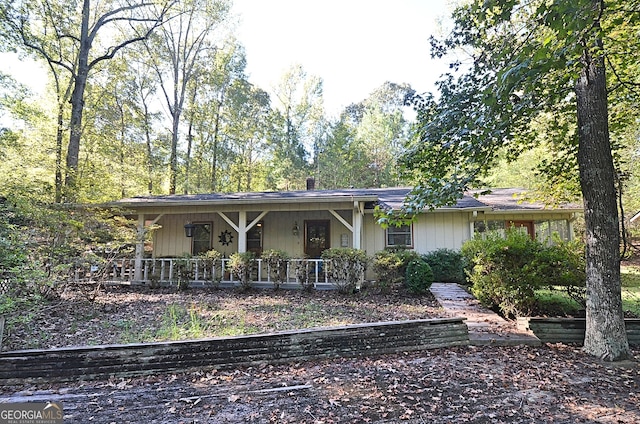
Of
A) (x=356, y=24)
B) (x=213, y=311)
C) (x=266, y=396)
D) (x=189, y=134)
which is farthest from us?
(x=189, y=134)

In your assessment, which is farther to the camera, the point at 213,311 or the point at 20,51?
the point at 20,51

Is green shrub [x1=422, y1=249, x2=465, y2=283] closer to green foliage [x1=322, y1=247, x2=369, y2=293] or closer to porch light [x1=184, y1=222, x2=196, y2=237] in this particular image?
green foliage [x1=322, y1=247, x2=369, y2=293]

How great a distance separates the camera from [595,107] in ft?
13.9

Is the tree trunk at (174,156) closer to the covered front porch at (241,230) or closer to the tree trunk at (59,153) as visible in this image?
the tree trunk at (59,153)

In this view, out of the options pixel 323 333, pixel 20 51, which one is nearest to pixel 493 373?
pixel 323 333

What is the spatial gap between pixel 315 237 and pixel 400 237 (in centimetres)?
278

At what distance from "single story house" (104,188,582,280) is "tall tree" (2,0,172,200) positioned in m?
2.90

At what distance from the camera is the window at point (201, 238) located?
1159 cm

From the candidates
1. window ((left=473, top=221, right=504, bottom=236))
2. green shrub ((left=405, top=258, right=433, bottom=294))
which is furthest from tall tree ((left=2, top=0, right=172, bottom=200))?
window ((left=473, top=221, right=504, bottom=236))

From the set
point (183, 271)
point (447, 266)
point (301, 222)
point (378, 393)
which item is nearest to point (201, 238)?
point (183, 271)

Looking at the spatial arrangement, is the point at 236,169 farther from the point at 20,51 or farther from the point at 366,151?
the point at 20,51

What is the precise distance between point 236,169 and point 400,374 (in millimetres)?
21486

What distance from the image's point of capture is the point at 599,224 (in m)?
4.15

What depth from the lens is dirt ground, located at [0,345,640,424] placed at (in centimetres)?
282
